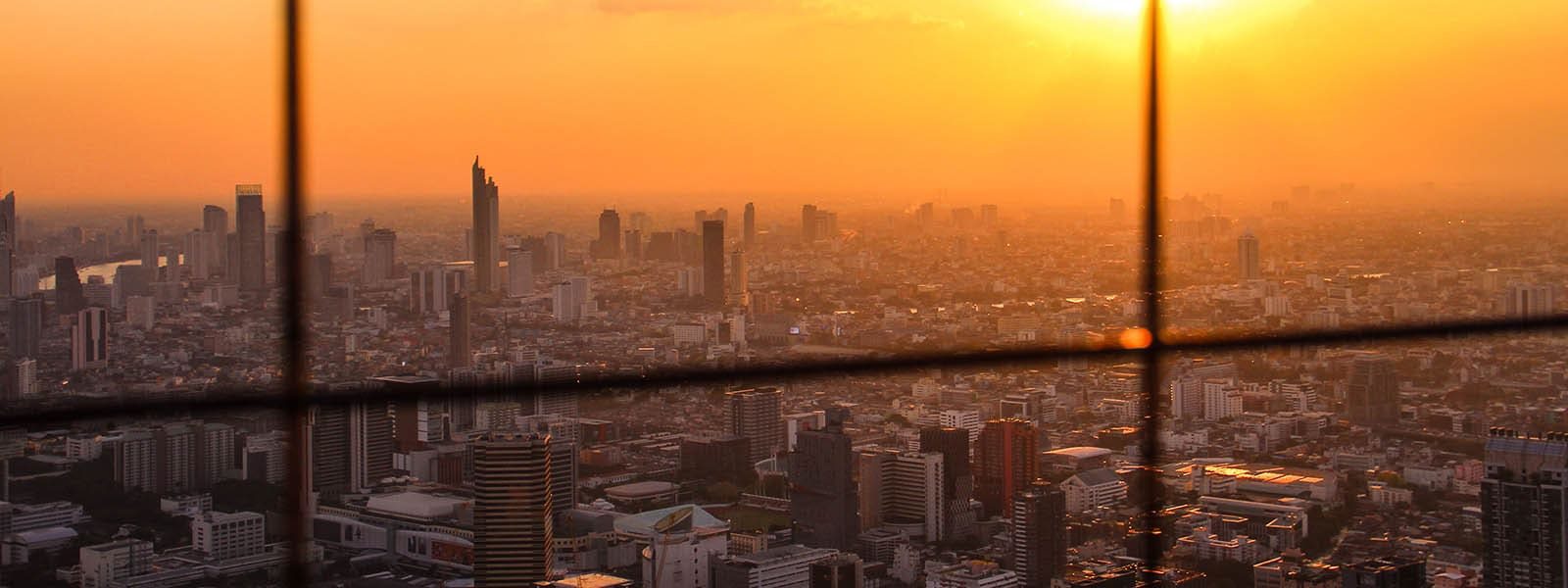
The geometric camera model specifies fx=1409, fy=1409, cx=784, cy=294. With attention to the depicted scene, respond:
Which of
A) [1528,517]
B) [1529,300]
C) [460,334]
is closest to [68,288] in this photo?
[460,334]

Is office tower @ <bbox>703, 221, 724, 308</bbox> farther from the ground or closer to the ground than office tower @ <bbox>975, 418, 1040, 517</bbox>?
farther from the ground

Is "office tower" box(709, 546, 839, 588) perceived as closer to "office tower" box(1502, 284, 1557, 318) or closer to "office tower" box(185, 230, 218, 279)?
"office tower" box(185, 230, 218, 279)

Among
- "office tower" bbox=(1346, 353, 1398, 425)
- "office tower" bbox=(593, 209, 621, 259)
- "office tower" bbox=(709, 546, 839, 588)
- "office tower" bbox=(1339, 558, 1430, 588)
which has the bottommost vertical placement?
"office tower" bbox=(1339, 558, 1430, 588)

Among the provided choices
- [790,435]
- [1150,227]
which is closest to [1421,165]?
[1150,227]

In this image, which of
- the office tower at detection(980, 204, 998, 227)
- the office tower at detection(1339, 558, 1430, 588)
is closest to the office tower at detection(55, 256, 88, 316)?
the office tower at detection(980, 204, 998, 227)

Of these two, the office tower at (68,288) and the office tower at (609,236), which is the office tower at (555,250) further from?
the office tower at (68,288)

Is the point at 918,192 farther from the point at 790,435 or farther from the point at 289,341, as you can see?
the point at 289,341

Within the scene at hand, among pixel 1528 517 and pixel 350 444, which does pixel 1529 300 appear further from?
pixel 350 444
